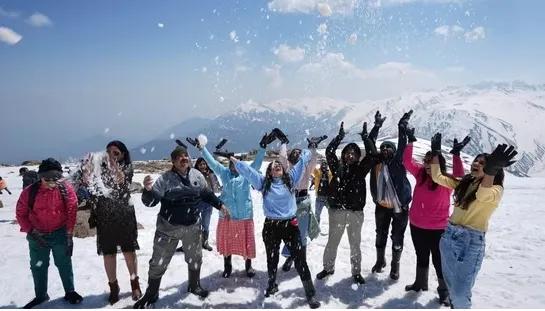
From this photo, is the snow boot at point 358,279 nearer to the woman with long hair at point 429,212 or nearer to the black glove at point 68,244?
the woman with long hair at point 429,212

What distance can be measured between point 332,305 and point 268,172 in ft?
7.83

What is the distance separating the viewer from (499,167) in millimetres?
4371

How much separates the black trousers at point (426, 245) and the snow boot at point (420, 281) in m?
0.08

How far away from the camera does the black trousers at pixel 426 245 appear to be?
6504 millimetres

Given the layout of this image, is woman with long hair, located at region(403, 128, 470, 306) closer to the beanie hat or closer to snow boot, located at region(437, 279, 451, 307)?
snow boot, located at region(437, 279, 451, 307)

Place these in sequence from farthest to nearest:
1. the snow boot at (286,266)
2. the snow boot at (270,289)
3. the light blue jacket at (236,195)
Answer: the snow boot at (286,266), the light blue jacket at (236,195), the snow boot at (270,289)

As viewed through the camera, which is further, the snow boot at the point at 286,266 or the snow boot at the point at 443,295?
the snow boot at the point at 286,266

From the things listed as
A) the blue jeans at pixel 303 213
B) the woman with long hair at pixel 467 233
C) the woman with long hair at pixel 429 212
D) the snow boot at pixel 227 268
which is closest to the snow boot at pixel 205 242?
the snow boot at pixel 227 268

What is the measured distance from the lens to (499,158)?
4.34 m

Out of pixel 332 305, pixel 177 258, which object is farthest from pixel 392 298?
pixel 177 258

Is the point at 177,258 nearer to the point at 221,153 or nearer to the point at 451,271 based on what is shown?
the point at 221,153

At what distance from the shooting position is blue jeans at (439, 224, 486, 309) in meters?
5.08

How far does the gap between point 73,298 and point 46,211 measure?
1500 millimetres

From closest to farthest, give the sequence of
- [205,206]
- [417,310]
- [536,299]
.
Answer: [417,310] < [536,299] < [205,206]
